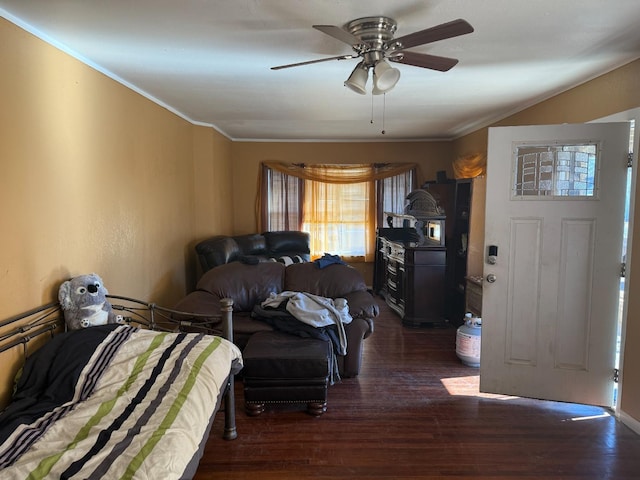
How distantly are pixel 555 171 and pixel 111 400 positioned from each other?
3.03m

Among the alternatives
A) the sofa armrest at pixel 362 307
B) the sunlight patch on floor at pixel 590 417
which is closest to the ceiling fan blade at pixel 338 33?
the sofa armrest at pixel 362 307

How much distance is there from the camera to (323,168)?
22.2 feet

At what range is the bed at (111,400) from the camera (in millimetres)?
1471

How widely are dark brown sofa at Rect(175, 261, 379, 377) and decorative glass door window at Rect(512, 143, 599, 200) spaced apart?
1.54 metres

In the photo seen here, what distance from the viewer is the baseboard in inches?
105

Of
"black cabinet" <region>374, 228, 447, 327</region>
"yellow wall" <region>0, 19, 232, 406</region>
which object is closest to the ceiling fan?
"yellow wall" <region>0, 19, 232, 406</region>

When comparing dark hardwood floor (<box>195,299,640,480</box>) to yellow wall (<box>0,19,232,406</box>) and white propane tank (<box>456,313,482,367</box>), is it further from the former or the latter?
yellow wall (<box>0,19,232,406</box>)

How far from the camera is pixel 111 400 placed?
1.88 meters

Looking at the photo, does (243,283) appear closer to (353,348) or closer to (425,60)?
(353,348)

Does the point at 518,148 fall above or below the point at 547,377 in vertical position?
above

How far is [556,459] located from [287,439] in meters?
1.59

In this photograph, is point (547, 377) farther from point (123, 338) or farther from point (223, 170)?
point (223, 170)

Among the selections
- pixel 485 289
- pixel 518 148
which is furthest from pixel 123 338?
pixel 518 148

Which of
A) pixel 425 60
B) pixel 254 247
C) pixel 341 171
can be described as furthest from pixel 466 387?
pixel 341 171
